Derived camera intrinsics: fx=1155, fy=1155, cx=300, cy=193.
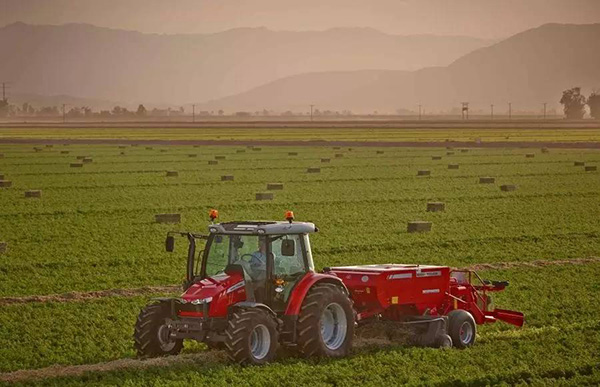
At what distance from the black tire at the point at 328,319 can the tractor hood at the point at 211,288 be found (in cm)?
108

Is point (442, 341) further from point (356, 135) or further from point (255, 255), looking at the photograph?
point (356, 135)

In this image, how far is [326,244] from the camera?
Answer: 31531 millimetres

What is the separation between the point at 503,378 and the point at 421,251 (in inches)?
541

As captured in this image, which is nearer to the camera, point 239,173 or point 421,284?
point 421,284

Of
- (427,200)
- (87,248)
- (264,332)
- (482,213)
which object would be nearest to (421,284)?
(264,332)

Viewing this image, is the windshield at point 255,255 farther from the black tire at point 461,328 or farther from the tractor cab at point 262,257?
the black tire at point 461,328

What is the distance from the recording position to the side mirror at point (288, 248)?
17094mm

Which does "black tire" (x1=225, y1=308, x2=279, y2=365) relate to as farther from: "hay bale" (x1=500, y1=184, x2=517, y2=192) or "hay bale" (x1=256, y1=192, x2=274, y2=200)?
"hay bale" (x1=500, y1=184, x2=517, y2=192)

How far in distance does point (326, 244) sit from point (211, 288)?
48.5 feet

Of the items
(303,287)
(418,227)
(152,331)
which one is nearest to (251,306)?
(303,287)

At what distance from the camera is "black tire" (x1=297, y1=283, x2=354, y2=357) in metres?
16.9

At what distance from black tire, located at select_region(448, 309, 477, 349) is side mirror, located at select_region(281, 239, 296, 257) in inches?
123

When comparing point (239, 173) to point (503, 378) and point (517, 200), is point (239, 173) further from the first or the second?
point (503, 378)

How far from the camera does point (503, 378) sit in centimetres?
1653
